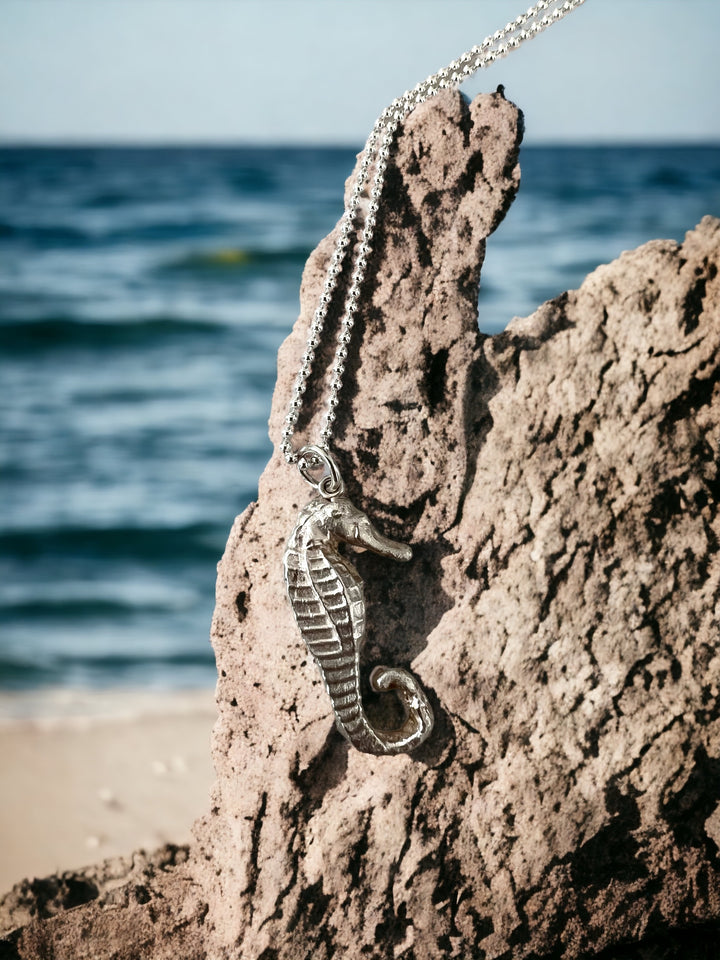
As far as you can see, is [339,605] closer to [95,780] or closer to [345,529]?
[345,529]

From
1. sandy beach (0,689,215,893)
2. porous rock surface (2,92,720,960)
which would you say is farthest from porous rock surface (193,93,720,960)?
sandy beach (0,689,215,893)

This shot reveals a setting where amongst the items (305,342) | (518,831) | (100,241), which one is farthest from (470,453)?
(100,241)

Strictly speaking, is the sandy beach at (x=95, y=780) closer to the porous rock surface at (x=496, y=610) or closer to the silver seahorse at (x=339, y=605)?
the porous rock surface at (x=496, y=610)

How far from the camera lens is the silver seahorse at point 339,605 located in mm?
1586

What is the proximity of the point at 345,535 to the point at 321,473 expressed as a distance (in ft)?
0.44

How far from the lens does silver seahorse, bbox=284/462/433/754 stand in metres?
1.59

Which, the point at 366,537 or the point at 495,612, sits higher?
the point at 366,537

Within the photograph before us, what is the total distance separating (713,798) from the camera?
1705 millimetres

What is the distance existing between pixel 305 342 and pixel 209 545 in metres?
4.28

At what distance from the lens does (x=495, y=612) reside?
1.64 meters

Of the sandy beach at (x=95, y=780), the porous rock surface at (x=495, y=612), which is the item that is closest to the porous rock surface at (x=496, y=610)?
the porous rock surface at (x=495, y=612)

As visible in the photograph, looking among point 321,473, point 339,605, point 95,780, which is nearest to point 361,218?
point 321,473

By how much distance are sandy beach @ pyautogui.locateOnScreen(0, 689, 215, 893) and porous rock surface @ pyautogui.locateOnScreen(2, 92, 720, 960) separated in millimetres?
1552

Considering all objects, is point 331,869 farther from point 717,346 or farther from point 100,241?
point 100,241
